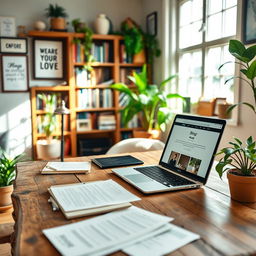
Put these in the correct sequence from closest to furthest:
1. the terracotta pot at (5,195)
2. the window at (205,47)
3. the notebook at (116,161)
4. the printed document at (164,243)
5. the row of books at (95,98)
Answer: the printed document at (164,243), the notebook at (116,161), the terracotta pot at (5,195), the window at (205,47), the row of books at (95,98)

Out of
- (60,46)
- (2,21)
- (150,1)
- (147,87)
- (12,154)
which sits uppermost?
(150,1)

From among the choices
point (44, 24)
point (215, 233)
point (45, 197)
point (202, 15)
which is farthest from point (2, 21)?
point (215, 233)

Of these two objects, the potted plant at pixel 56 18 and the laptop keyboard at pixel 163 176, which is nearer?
the laptop keyboard at pixel 163 176

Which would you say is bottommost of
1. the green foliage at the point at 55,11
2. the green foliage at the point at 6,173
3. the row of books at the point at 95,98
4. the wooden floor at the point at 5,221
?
the wooden floor at the point at 5,221

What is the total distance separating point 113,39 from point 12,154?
Answer: 6.45ft

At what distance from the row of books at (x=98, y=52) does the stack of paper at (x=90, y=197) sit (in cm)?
295

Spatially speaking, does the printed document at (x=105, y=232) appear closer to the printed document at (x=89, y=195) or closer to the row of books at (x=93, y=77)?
the printed document at (x=89, y=195)

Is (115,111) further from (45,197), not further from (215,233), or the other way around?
(215,233)

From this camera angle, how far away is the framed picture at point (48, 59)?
4.05 metres

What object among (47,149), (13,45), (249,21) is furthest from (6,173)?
(249,21)

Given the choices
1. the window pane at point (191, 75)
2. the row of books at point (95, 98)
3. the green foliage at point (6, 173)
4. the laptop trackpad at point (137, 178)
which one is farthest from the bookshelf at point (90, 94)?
the laptop trackpad at point (137, 178)

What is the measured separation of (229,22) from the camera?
307cm

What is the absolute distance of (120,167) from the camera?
5.66 ft

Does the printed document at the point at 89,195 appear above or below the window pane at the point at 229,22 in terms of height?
below
